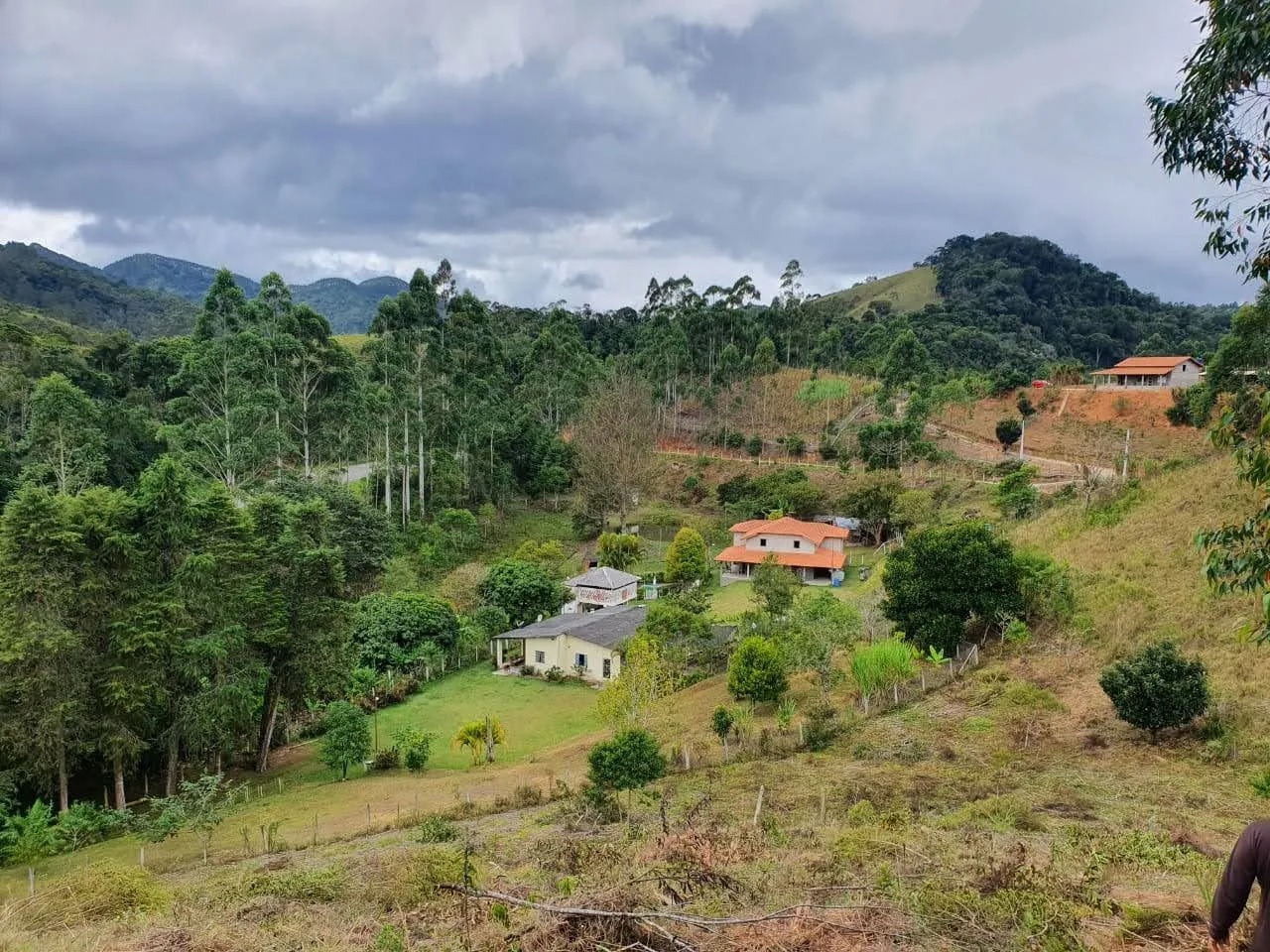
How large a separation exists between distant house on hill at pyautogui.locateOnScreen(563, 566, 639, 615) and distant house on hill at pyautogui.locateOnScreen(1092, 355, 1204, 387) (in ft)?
141

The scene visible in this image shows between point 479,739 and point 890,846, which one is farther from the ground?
point 890,846

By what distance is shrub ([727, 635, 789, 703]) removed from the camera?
16.8 m

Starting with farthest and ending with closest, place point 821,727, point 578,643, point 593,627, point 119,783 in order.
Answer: point 593,627
point 578,643
point 119,783
point 821,727

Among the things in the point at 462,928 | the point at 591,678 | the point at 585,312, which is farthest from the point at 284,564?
the point at 585,312

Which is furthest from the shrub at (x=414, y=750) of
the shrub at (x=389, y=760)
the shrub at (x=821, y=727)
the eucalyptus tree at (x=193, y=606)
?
the shrub at (x=821, y=727)

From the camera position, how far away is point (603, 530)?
41.7 metres

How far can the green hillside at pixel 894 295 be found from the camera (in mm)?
111037

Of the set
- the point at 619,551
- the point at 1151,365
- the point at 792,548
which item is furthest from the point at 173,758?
the point at 1151,365

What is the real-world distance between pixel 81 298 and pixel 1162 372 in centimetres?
13683

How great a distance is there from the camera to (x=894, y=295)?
118 m

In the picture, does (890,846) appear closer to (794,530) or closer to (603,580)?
(603,580)

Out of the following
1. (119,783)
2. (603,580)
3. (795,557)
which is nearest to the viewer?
(119,783)

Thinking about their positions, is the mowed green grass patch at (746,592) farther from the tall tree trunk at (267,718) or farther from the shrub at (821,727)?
the tall tree trunk at (267,718)

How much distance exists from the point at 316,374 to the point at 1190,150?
3188 centimetres
